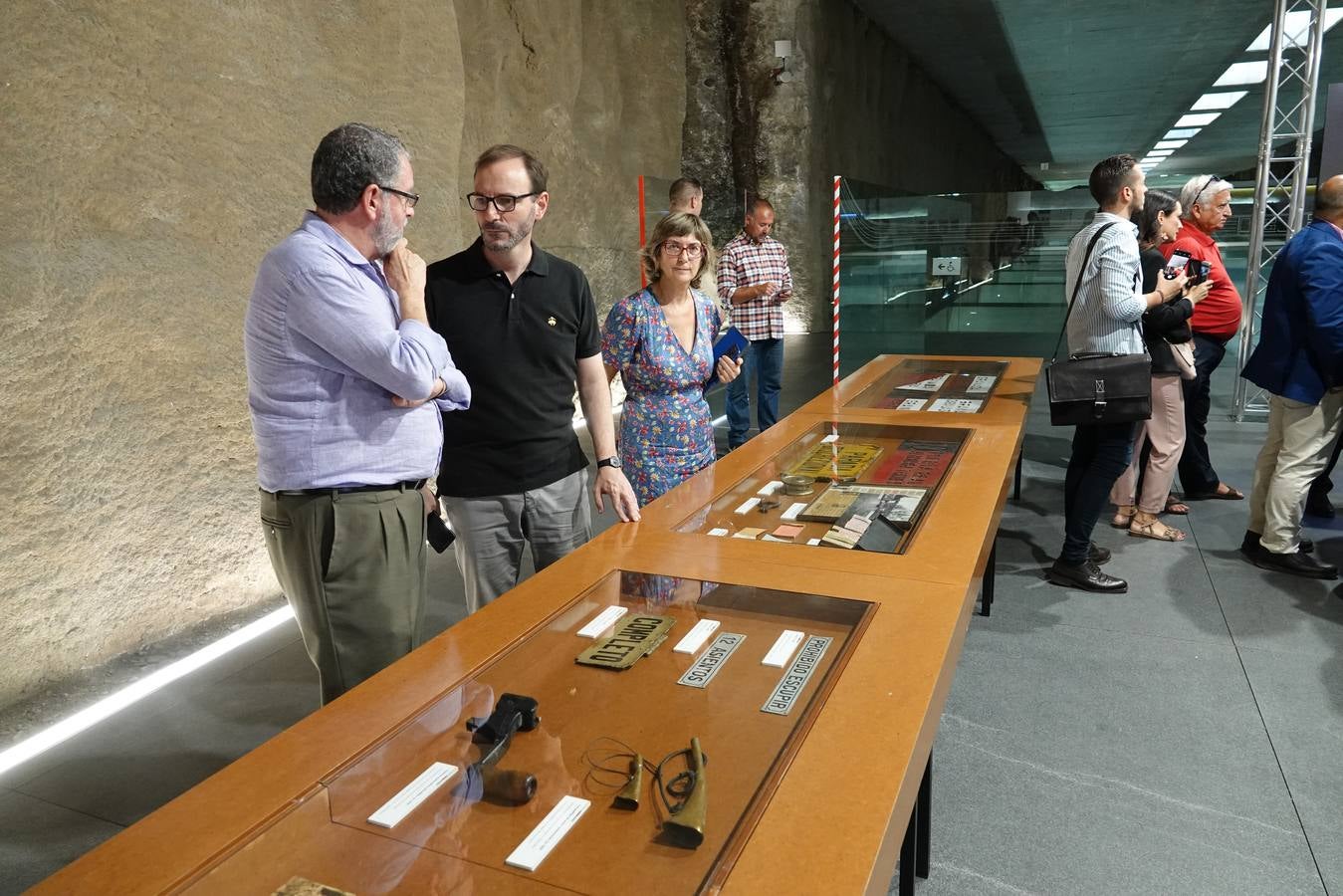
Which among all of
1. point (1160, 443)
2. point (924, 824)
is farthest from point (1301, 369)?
point (924, 824)

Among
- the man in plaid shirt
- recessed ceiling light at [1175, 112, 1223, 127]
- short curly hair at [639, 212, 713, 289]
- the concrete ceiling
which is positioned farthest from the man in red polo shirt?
recessed ceiling light at [1175, 112, 1223, 127]

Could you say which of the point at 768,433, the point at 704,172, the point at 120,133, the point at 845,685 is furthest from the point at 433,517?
the point at 704,172

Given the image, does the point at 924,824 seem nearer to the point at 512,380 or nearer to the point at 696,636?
the point at 696,636

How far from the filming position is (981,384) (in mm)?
4582

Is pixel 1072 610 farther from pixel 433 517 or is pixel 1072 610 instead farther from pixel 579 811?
pixel 579 811

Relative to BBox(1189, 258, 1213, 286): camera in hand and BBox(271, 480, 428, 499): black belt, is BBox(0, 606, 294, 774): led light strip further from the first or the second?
BBox(1189, 258, 1213, 286): camera in hand

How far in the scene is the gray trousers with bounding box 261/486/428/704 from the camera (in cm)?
201

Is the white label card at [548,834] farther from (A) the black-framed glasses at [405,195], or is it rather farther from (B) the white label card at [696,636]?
(A) the black-framed glasses at [405,195]

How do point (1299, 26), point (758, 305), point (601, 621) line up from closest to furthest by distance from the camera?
1. point (601, 621)
2. point (758, 305)
3. point (1299, 26)

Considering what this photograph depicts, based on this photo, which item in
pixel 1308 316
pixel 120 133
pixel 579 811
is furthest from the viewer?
pixel 1308 316

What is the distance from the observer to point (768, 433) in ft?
11.7

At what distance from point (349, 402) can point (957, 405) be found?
2.86m

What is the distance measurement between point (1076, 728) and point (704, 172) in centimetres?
916

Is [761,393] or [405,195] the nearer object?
[405,195]
